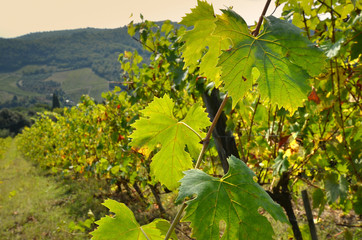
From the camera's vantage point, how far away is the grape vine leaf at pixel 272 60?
54 centimetres

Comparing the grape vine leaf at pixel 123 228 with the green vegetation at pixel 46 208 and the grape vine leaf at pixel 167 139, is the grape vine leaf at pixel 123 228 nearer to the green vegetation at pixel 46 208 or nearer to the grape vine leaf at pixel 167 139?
the grape vine leaf at pixel 167 139

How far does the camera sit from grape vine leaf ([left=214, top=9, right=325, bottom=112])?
1.76 feet

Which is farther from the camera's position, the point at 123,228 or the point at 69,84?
the point at 69,84

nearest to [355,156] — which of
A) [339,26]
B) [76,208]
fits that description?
[339,26]

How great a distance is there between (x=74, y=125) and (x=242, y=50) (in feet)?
22.4

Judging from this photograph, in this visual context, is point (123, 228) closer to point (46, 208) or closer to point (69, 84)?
point (46, 208)

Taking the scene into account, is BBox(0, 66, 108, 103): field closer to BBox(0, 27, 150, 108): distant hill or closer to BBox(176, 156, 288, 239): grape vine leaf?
BBox(0, 27, 150, 108): distant hill

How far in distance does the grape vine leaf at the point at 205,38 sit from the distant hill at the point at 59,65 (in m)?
127

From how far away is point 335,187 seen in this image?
5.30ft

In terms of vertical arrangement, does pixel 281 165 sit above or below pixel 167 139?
below

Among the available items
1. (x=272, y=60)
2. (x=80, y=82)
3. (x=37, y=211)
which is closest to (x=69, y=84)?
(x=80, y=82)

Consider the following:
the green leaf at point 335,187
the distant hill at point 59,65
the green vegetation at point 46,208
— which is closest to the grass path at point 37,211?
the green vegetation at point 46,208

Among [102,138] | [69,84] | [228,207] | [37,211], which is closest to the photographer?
[228,207]

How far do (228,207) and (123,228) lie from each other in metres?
0.28
